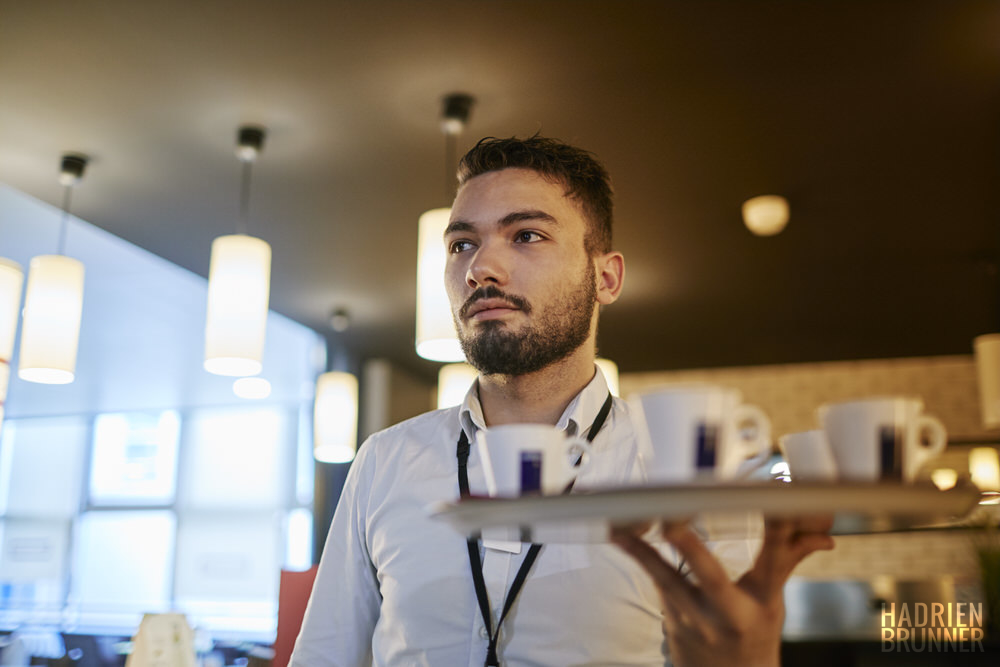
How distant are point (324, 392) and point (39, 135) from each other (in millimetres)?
1951

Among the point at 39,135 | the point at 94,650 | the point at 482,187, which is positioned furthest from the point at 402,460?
the point at 94,650

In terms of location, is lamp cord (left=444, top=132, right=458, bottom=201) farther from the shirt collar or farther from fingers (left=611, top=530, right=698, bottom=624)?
fingers (left=611, top=530, right=698, bottom=624)

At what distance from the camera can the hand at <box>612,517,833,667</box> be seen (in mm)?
712

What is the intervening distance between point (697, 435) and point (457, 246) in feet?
2.19

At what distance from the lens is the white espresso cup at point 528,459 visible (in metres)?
0.75

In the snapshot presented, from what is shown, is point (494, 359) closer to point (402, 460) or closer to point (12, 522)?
point (402, 460)

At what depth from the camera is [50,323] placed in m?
2.64

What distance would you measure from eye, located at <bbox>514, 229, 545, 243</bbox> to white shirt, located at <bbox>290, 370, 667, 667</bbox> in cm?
24

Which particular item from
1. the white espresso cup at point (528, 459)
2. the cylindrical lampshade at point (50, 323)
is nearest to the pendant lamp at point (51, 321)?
the cylindrical lampshade at point (50, 323)

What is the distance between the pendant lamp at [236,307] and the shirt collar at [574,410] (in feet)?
4.57

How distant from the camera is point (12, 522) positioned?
3.62 m

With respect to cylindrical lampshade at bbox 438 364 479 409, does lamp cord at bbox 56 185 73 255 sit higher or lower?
higher

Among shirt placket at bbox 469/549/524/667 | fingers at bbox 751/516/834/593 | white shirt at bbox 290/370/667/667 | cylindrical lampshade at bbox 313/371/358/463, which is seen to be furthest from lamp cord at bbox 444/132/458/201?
fingers at bbox 751/516/834/593

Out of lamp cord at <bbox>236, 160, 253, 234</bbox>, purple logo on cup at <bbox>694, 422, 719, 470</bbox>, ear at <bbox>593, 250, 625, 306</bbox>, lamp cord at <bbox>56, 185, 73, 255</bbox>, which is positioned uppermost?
lamp cord at <bbox>236, 160, 253, 234</bbox>
